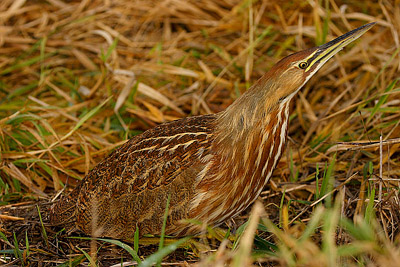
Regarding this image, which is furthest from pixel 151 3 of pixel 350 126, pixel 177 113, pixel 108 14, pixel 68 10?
pixel 350 126

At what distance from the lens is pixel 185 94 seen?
9.50 feet

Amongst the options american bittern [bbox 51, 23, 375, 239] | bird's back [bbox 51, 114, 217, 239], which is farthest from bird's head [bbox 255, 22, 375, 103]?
bird's back [bbox 51, 114, 217, 239]

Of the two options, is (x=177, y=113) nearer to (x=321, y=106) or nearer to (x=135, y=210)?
(x=321, y=106)

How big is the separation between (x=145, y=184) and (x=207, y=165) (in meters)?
0.23

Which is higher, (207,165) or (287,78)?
(287,78)

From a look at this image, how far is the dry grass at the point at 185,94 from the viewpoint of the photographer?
6.41ft

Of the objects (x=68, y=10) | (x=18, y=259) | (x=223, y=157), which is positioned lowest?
(x=18, y=259)

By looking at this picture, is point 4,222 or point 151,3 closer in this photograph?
point 4,222

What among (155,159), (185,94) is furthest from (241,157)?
(185,94)

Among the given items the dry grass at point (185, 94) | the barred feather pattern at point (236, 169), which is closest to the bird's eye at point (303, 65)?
the barred feather pattern at point (236, 169)

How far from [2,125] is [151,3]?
153 centimetres

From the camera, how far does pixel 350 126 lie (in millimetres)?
2445

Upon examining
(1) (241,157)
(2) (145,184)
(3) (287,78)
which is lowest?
(2) (145,184)

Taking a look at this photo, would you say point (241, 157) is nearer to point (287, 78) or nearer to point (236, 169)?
point (236, 169)
